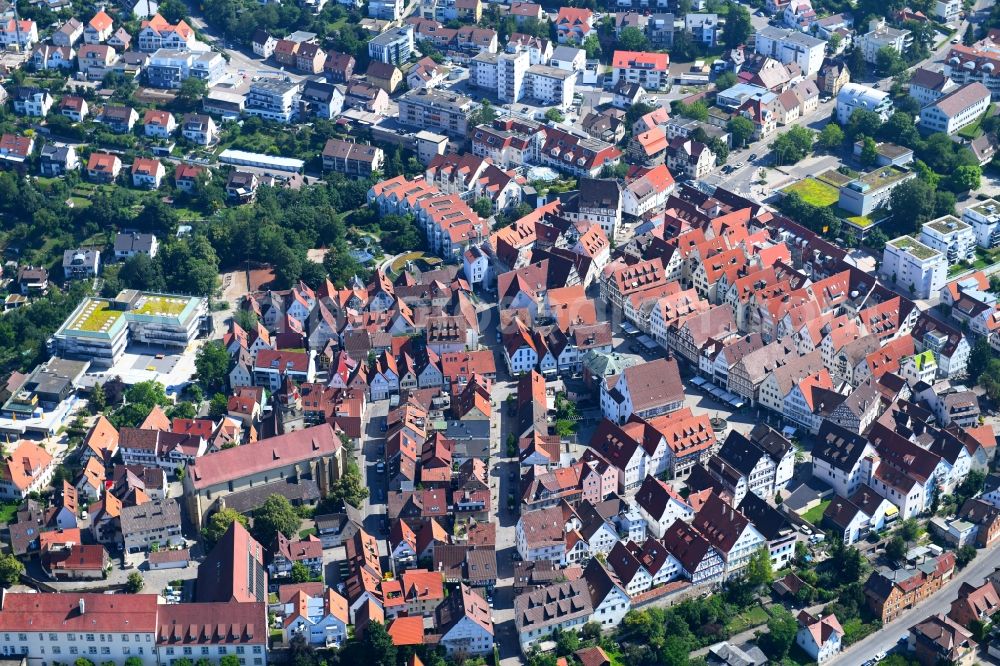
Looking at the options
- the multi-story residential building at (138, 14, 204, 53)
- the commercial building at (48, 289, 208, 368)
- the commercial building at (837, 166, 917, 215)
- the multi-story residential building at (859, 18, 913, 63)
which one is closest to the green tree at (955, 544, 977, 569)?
the commercial building at (837, 166, 917, 215)

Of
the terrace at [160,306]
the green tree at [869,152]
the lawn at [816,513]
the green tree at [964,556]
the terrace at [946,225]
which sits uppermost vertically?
the terrace at [946,225]

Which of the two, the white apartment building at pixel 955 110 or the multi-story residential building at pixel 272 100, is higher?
the white apartment building at pixel 955 110

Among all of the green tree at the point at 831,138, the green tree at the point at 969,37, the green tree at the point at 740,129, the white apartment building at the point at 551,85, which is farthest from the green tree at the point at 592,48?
the green tree at the point at 969,37

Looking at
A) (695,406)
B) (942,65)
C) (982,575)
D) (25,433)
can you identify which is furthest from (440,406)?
(942,65)

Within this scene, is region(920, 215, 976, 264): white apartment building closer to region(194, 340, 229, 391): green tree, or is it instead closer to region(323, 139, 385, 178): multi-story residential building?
region(323, 139, 385, 178): multi-story residential building

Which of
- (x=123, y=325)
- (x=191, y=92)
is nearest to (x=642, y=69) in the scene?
(x=191, y=92)

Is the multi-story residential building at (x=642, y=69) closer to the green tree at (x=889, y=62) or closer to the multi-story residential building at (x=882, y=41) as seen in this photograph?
the multi-story residential building at (x=882, y=41)
